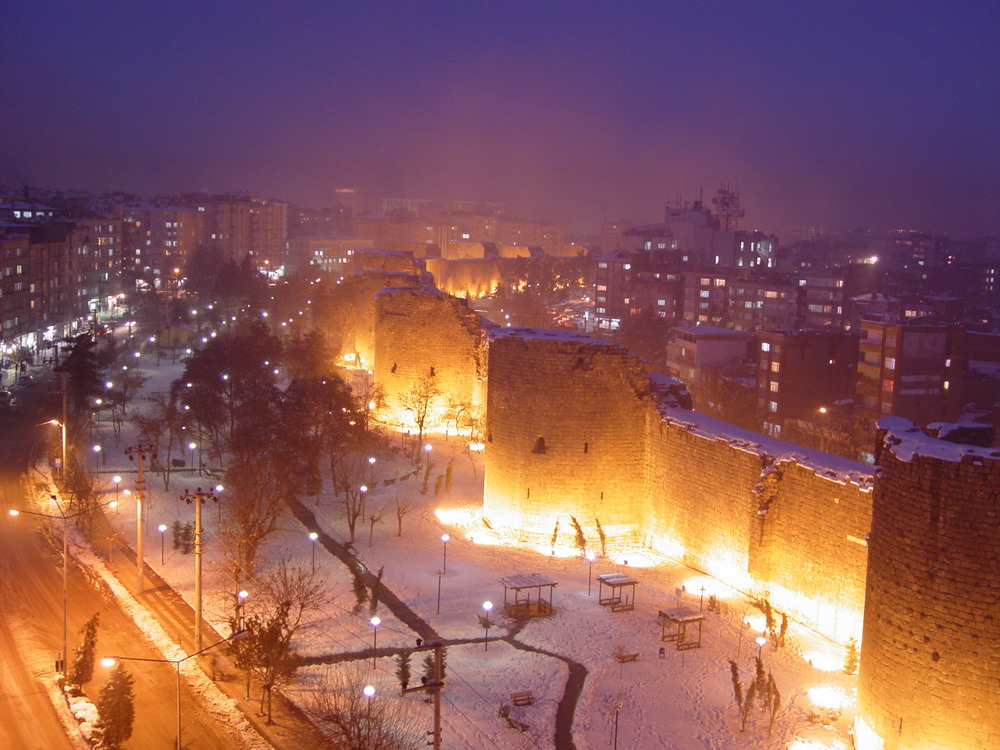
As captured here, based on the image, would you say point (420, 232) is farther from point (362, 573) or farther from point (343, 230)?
point (362, 573)

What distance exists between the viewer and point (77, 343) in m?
37.4

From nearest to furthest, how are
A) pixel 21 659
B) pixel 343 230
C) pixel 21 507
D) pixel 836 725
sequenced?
pixel 836 725
pixel 21 659
pixel 21 507
pixel 343 230

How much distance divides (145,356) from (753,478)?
43.0 m

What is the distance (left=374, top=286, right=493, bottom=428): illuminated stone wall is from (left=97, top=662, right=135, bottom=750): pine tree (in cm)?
2201

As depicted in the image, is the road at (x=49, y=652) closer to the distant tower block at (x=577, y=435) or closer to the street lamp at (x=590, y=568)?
the street lamp at (x=590, y=568)

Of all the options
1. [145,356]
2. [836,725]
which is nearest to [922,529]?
[836,725]

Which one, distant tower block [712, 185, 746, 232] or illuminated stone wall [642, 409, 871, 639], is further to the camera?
distant tower block [712, 185, 746, 232]

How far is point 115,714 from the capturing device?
14.3 metres

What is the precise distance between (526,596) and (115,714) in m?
8.07

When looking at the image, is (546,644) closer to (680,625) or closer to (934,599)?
→ (680,625)

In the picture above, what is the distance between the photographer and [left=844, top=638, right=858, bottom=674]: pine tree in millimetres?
16625

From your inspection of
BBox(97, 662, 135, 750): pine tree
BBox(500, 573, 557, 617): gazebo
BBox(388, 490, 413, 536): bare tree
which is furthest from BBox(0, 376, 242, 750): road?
BBox(388, 490, 413, 536): bare tree

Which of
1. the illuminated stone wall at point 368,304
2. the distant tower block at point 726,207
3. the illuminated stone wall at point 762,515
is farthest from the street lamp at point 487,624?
the distant tower block at point 726,207

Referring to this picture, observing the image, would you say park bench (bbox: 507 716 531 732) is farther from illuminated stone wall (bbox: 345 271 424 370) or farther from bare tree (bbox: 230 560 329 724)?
illuminated stone wall (bbox: 345 271 424 370)
